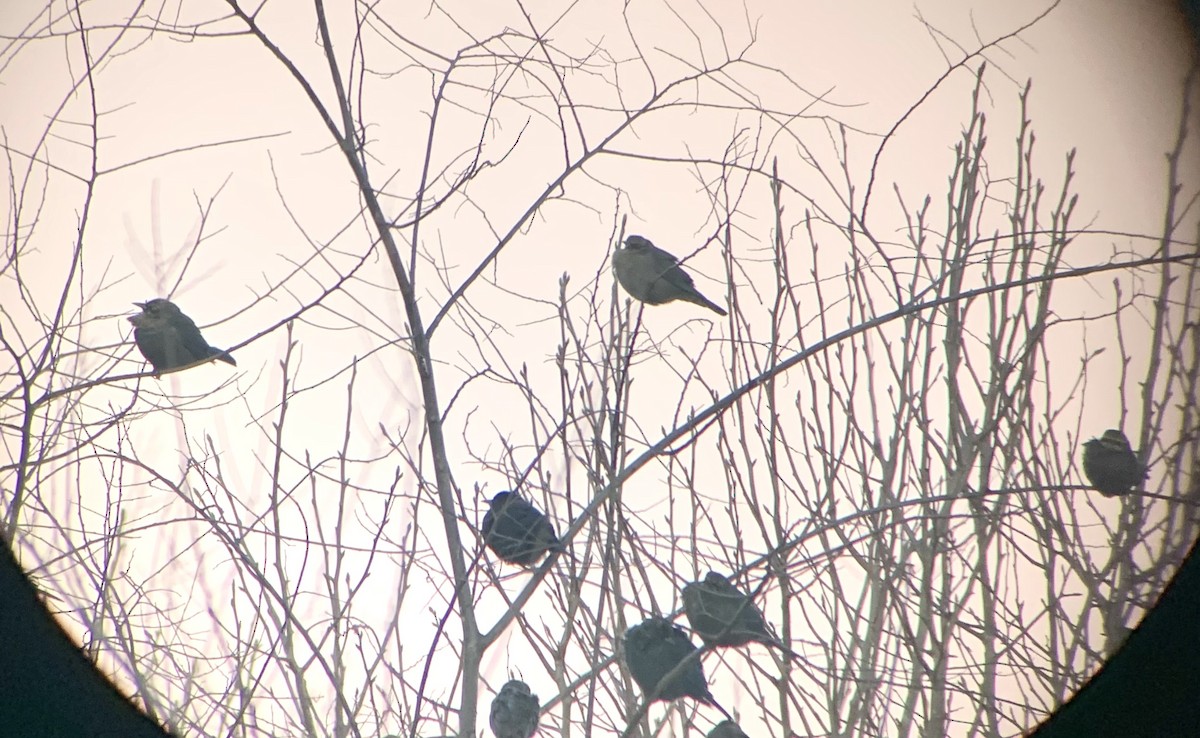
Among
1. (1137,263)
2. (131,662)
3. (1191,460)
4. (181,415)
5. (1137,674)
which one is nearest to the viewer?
(1137,263)

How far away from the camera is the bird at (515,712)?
497 centimetres

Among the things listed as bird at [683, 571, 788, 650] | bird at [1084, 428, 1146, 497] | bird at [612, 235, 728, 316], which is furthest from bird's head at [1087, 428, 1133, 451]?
bird at [612, 235, 728, 316]

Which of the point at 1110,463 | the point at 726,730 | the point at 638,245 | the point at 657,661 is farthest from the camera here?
the point at 638,245

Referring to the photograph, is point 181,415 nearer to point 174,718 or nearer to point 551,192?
point 174,718

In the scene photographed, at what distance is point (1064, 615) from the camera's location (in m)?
3.73

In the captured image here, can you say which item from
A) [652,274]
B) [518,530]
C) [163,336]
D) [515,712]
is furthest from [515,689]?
[163,336]

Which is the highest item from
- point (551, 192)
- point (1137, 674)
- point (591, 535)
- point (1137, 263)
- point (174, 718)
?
point (551, 192)

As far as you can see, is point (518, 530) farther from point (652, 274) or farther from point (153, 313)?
point (153, 313)

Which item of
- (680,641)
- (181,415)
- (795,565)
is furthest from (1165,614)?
(181,415)

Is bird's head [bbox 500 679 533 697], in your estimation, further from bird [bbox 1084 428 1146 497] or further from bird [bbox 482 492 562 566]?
bird [bbox 1084 428 1146 497]

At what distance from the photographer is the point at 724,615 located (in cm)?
420

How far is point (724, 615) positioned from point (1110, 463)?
1999mm

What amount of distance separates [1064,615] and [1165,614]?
0.30m

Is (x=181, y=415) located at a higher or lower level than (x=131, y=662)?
higher
